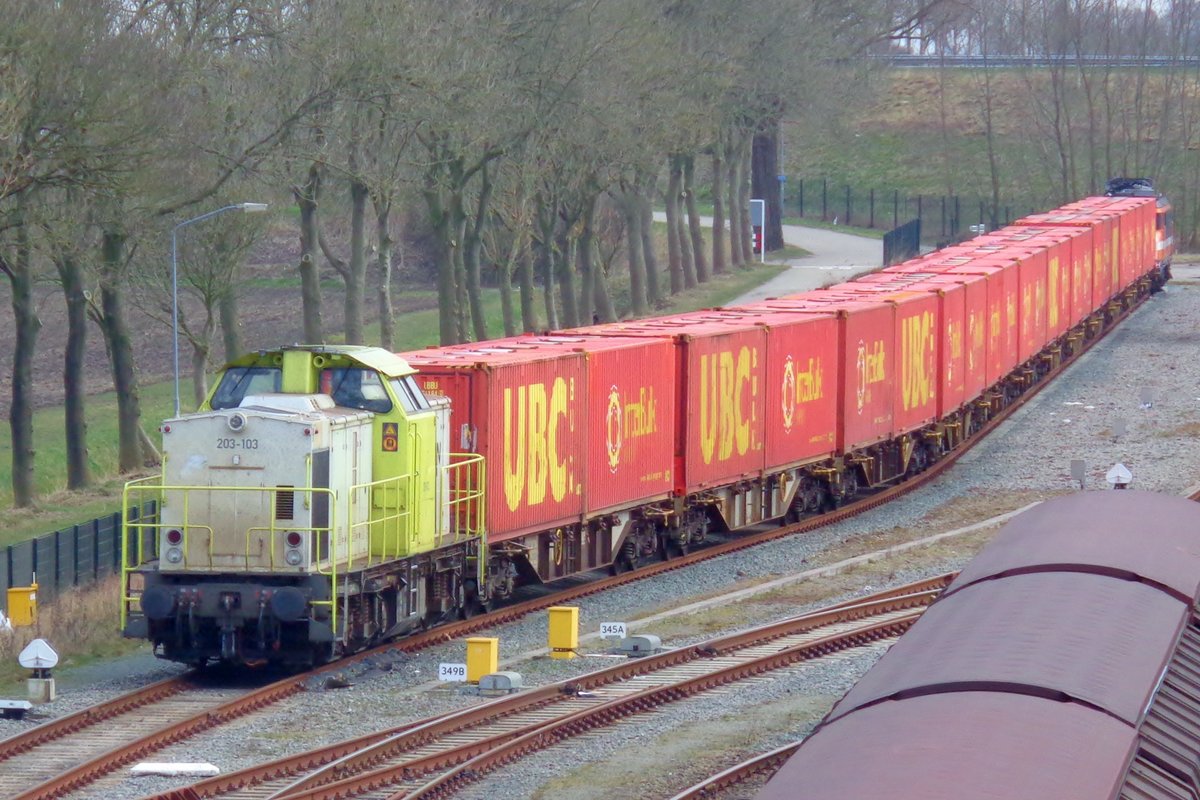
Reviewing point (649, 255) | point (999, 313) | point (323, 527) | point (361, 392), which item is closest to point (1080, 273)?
point (999, 313)

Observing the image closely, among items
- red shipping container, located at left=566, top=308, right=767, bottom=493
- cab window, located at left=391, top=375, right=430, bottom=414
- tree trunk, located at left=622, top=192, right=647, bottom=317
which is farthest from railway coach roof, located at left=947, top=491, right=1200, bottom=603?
tree trunk, located at left=622, top=192, right=647, bottom=317

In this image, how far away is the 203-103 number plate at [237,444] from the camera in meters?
15.1

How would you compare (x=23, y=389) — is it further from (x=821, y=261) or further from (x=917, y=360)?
(x=821, y=261)

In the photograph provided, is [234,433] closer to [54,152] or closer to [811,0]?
[54,152]

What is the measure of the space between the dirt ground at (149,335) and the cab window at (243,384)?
34594 mm

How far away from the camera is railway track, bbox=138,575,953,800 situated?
11758 millimetres

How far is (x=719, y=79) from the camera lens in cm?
4912

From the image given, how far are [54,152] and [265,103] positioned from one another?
253 inches

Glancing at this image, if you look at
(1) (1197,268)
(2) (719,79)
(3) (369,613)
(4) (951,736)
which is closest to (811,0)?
(2) (719,79)

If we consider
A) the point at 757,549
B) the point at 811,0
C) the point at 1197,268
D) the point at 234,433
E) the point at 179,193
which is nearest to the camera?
the point at 234,433

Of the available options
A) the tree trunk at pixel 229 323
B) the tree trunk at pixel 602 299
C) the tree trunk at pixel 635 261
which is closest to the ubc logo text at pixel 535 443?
the tree trunk at pixel 229 323

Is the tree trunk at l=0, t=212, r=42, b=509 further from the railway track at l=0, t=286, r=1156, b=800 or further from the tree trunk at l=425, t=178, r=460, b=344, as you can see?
the railway track at l=0, t=286, r=1156, b=800

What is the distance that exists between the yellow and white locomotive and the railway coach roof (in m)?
7.14

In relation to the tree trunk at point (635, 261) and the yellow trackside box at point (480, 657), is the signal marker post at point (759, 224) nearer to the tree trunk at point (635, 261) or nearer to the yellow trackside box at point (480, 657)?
the tree trunk at point (635, 261)
